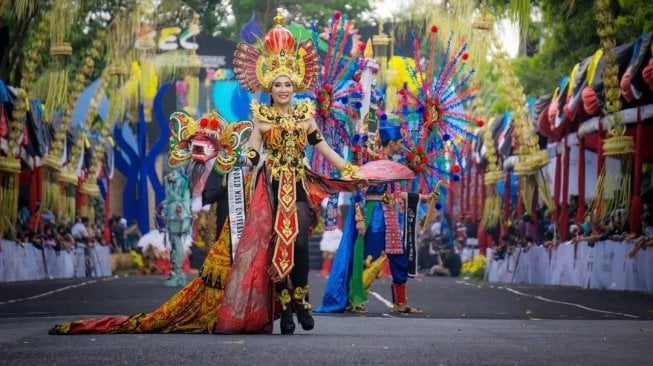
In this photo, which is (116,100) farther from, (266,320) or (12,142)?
(266,320)

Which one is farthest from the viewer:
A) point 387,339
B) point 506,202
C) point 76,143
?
point 76,143

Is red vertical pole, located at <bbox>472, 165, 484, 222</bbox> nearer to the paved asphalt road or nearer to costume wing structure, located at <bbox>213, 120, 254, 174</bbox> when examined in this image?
the paved asphalt road

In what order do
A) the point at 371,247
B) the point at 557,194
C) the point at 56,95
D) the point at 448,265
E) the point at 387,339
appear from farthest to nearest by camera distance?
the point at 448,265, the point at 56,95, the point at 557,194, the point at 371,247, the point at 387,339

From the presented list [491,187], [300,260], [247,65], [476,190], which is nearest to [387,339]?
[300,260]

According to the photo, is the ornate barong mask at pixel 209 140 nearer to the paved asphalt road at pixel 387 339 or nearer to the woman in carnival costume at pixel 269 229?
the woman in carnival costume at pixel 269 229

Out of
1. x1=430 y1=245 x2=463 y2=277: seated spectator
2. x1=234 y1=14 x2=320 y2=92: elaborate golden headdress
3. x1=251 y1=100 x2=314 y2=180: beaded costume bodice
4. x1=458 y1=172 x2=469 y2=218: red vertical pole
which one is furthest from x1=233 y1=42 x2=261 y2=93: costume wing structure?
x1=458 y1=172 x2=469 y2=218: red vertical pole

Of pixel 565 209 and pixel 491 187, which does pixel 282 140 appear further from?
pixel 491 187

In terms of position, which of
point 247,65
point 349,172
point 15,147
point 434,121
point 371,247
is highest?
point 247,65

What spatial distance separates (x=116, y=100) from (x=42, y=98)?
4658mm

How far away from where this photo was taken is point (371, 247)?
18.9 meters

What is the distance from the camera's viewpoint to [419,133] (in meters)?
19.1

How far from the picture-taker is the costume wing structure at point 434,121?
19.0m

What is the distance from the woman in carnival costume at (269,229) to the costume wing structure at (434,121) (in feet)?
15.1

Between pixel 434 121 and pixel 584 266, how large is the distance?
10949 millimetres
